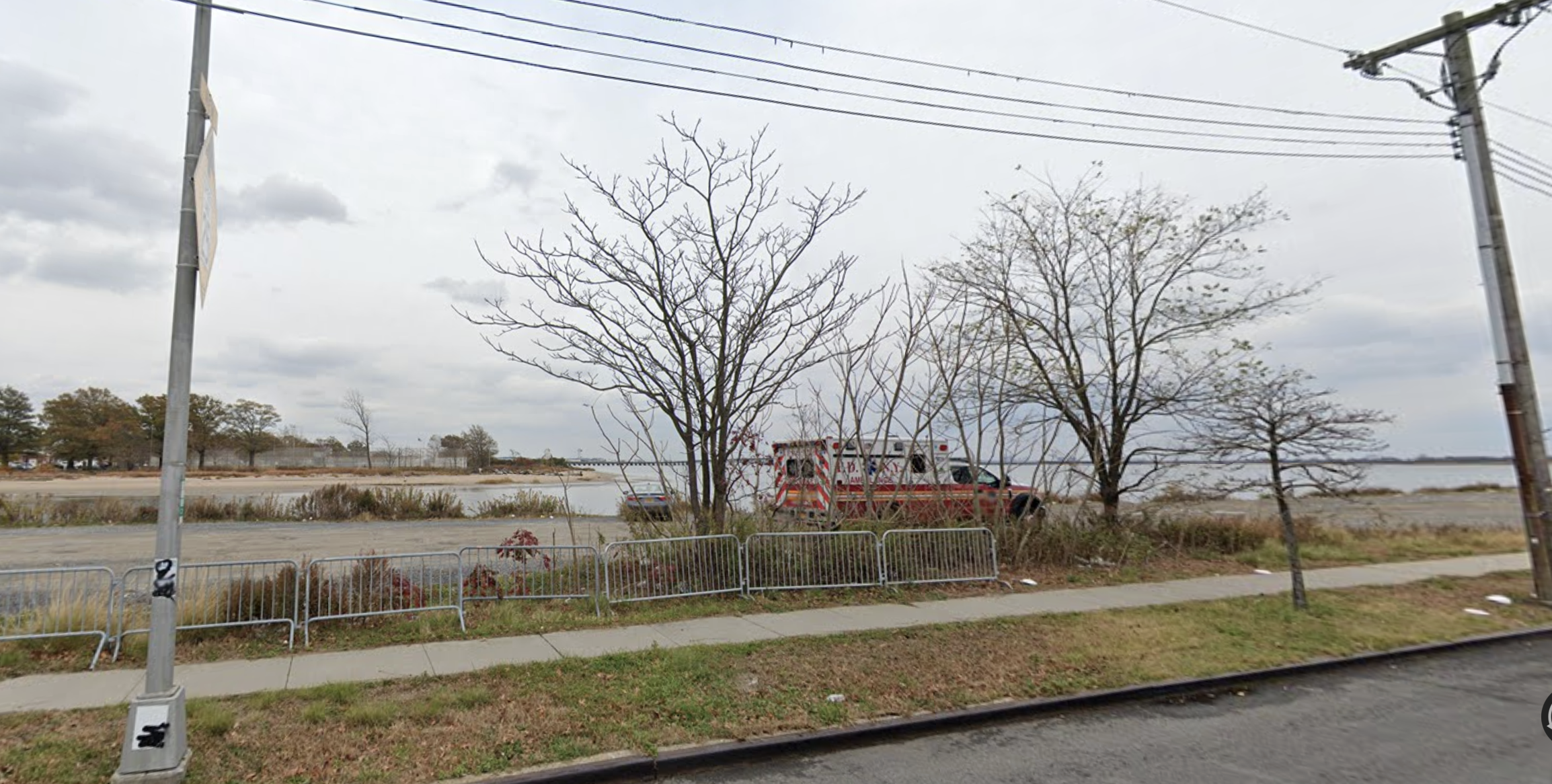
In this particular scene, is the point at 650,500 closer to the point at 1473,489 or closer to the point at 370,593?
the point at 370,593

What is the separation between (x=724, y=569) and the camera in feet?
32.0

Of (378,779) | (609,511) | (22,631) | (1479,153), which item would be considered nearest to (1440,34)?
(1479,153)

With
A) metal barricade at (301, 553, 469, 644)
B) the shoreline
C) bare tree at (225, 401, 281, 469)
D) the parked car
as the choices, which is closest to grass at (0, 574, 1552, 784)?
metal barricade at (301, 553, 469, 644)

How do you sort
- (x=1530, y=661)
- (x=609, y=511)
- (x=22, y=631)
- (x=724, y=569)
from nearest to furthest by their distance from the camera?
(x=22, y=631) < (x=1530, y=661) < (x=724, y=569) < (x=609, y=511)

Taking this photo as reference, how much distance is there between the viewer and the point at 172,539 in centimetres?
429

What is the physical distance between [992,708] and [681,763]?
2.48 m

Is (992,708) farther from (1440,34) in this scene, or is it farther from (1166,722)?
(1440,34)

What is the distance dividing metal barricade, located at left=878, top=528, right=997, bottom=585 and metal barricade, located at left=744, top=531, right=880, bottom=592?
280 millimetres

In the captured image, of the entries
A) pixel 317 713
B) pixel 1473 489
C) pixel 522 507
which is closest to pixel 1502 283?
pixel 317 713

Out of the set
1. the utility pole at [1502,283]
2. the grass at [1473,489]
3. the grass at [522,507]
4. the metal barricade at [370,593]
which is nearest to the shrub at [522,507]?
the grass at [522,507]

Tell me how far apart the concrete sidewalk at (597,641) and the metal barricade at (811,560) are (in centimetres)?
93

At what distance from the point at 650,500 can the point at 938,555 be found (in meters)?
4.42

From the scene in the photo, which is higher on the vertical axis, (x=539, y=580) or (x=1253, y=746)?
(x=539, y=580)

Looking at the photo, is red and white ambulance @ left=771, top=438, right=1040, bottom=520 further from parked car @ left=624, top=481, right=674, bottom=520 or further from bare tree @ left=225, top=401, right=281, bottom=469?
bare tree @ left=225, top=401, right=281, bottom=469
